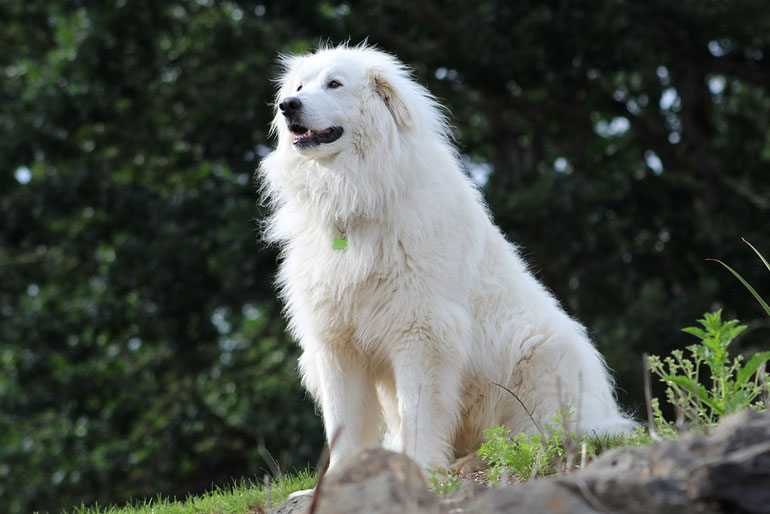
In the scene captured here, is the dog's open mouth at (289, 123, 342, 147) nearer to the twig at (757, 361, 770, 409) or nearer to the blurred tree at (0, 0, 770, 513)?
the twig at (757, 361, 770, 409)

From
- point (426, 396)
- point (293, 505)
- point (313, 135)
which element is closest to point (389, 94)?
point (313, 135)

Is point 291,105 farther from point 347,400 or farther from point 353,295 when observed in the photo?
point 347,400

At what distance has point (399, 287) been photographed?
4879mm

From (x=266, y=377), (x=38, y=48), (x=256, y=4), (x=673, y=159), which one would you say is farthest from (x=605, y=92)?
(x=38, y=48)

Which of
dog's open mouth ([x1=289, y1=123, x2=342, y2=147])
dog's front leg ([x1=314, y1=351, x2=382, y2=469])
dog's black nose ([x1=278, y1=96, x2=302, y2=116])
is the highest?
dog's black nose ([x1=278, y1=96, x2=302, y2=116])

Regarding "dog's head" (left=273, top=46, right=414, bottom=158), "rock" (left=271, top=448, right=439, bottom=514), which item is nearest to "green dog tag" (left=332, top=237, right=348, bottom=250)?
"dog's head" (left=273, top=46, right=414, bottom=158)

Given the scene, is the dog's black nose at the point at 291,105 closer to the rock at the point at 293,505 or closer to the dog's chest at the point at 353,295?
the dog's chest at the point at 353,295

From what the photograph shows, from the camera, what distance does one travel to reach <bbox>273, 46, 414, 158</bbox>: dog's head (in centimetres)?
504

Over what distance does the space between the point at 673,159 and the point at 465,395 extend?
9285mm

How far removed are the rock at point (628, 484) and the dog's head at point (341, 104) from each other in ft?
7.69

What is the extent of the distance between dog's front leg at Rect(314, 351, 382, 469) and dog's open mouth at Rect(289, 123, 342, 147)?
108 centimetres

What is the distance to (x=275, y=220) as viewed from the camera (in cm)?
554

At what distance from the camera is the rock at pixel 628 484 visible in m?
2.62

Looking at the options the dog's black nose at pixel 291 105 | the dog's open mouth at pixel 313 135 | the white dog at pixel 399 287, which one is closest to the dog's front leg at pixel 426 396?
the white dog at pixel 399 287
